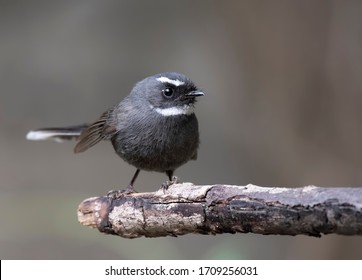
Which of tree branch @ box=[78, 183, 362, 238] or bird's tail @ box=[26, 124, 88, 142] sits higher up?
bird's tail @ box=[26, 124, 88, 142]

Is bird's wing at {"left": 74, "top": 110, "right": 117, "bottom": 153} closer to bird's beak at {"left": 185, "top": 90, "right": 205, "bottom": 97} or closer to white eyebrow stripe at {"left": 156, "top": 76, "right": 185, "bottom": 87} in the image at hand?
white eyebrow stripe at {"left": 156, "top": 76, "right": 185, "bottom": 87}

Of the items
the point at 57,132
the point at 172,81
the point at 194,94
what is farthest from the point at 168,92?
the point at 57,132

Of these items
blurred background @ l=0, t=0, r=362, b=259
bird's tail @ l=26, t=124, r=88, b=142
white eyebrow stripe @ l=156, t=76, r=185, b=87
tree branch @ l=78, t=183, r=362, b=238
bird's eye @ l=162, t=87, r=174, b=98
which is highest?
blurred background @ l=0, t=0, r=362, b=259

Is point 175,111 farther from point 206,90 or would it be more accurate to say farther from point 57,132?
point 206,90

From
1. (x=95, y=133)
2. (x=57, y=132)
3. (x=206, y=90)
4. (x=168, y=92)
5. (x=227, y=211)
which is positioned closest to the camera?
(x=227, y=211)

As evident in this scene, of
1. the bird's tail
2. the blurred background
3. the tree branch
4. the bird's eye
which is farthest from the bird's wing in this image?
the tree branch

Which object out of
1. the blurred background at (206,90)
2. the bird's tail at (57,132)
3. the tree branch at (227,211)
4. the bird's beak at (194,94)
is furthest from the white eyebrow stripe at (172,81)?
the blurred background at (206,90)
